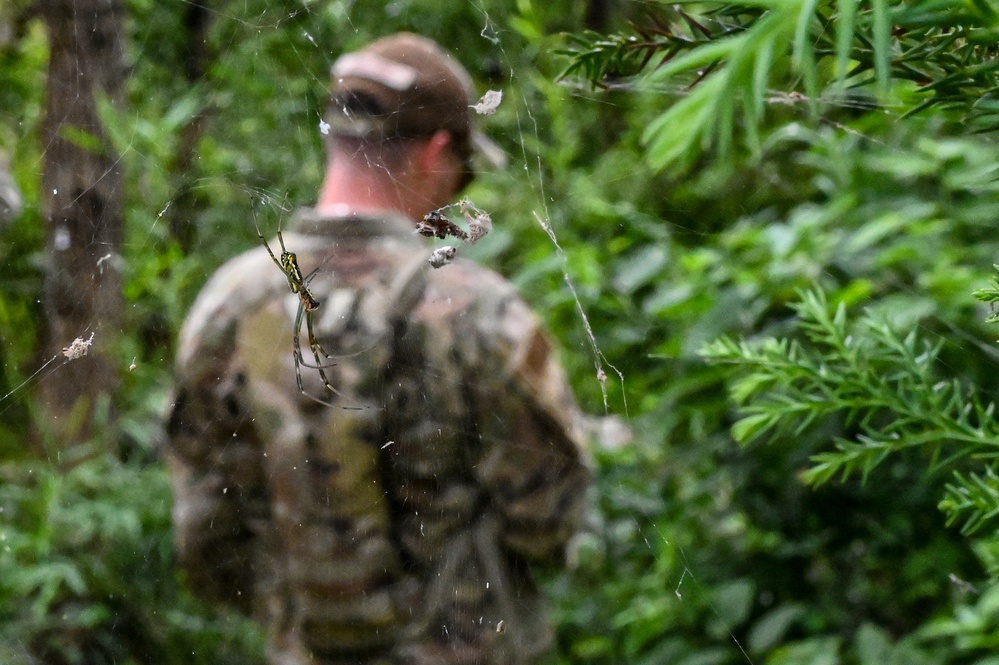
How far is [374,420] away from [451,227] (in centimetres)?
14

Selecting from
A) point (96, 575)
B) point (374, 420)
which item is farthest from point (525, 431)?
point (96, 575)

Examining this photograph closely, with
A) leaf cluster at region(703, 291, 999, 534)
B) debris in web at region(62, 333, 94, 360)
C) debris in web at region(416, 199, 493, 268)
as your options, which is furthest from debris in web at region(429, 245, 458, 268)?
debris in web at region(62, 333, 94, 360)

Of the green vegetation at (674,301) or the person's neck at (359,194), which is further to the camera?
the person's neck at (359,194)

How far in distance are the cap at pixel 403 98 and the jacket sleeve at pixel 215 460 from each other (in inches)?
7.1

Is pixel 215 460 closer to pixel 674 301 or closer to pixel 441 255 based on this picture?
pixel 441 255

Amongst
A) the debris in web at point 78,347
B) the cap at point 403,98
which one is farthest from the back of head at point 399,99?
the debris in web at point 78,347

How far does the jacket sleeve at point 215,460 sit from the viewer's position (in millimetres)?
613

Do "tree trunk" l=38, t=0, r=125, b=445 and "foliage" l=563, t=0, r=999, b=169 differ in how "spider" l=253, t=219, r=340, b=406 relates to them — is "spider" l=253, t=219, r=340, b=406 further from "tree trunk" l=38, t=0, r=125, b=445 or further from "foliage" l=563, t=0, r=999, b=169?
"foliage" l=563, t=0, r=999, b=169

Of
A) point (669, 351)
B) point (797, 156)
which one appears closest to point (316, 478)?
point (669, 351)

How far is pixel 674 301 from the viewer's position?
901 millimetres

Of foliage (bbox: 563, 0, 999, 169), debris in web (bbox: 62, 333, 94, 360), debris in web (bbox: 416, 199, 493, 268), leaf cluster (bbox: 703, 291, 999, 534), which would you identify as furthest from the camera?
debris in web (bbox: 62, 333, 94, 360)

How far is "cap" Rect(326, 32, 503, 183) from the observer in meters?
0.53

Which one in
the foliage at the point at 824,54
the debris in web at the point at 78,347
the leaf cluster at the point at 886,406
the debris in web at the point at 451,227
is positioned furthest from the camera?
the debris in web at the point at 78,347

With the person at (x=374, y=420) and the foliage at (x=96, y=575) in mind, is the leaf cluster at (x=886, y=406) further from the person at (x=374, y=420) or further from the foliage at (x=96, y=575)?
the foliage at (x=96, y=575)
